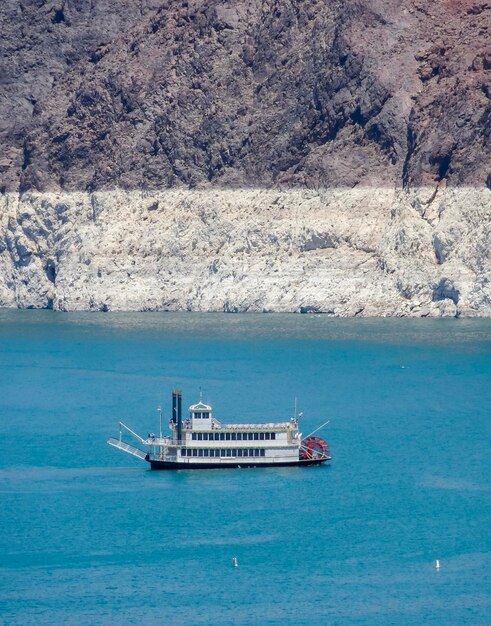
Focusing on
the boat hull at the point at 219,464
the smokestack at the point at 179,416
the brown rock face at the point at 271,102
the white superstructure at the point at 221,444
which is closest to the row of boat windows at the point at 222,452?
the white superstructure at the point at 221,444

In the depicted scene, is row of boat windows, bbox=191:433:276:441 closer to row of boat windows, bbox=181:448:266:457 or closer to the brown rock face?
row of boat windows, bbox=181:448:266:457

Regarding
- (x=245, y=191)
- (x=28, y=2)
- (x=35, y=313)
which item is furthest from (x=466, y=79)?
(x=28, y=2)

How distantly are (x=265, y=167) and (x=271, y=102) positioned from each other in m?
5.59

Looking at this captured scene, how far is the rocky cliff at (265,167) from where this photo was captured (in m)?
143

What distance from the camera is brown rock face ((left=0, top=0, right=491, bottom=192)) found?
484 ft

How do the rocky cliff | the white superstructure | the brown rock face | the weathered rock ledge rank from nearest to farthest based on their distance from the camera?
1. the white superstructure
2. the weathered rock ledge
3. the rocky cliff
4. the brown rock face

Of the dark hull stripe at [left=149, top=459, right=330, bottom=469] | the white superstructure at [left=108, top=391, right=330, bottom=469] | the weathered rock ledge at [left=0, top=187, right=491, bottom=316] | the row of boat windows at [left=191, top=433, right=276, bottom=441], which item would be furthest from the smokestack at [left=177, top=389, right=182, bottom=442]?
the weathered rock ledge at [left=0, top=187, right=491, bottom=316]

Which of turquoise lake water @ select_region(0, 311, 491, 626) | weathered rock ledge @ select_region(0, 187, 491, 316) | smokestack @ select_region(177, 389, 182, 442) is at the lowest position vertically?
turquoise lake water @ select_region(0, 311, 491, 626)

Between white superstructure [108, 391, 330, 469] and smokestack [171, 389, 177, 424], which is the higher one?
smokestack [171, 389, 177, 424]

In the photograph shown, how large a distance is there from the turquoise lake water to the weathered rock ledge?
24983 millimetres

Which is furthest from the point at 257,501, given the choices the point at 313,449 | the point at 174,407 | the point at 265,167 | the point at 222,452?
the point at 265,167

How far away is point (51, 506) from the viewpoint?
7219 centimetres

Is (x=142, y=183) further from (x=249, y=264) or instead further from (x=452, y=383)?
(x=452, y=383)

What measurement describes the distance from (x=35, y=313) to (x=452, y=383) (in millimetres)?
60368
